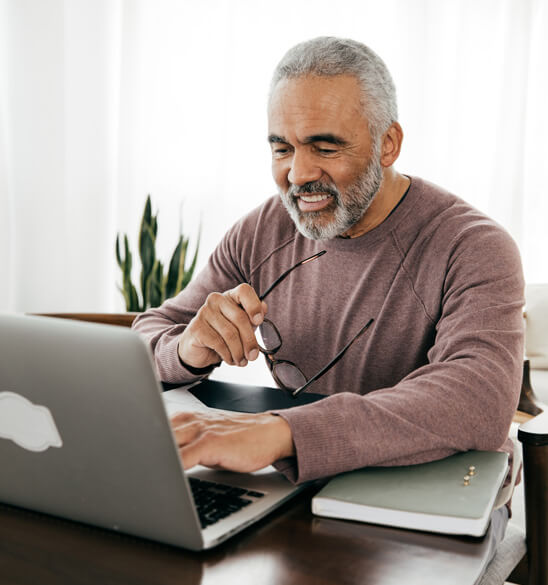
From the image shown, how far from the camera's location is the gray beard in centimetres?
142

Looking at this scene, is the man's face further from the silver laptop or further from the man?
the silver laptop

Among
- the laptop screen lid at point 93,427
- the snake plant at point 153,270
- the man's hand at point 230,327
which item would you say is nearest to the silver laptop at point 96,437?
the laptop screen lid at point 93,427

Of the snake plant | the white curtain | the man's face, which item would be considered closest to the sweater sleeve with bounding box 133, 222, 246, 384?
the man's face

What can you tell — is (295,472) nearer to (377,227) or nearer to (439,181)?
(377,227)

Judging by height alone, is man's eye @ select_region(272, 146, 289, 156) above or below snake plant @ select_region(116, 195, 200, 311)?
above

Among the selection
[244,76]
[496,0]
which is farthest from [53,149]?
[496,0]

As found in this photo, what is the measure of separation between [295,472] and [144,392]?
0.28m

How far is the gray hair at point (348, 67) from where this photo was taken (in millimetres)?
1331

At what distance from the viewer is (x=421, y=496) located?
0.77 m

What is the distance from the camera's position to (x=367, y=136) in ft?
4.57

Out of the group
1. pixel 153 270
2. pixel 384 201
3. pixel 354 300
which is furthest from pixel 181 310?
pixel 153 270

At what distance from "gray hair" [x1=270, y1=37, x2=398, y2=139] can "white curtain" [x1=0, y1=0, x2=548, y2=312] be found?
90.2 inches

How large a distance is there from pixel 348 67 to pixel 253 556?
0.97m

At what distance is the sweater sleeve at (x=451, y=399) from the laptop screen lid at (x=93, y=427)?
0.21 m
